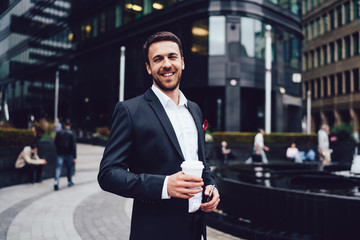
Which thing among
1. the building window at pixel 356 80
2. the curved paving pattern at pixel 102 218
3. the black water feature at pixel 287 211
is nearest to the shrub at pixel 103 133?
the curved paving pattern at pixel 102 218

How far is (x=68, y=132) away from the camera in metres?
9.93

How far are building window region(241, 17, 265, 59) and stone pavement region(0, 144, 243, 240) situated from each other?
18.0 metres

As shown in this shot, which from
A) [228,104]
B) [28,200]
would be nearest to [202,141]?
[28,200]

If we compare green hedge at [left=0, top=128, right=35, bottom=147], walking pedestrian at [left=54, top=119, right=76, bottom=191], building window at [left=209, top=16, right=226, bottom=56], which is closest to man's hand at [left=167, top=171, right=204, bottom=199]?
walking pedestrian at [left=54, top=119, right=76, bottom=191]

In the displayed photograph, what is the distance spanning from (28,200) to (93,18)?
3003 centimetres

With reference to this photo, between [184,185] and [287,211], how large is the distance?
3968 millimetres

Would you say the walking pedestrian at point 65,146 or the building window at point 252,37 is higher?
the building window at point 252,37

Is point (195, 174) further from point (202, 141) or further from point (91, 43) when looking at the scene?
point (91, 43)

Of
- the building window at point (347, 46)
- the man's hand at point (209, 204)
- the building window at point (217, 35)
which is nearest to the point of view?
the man's hand at point (209, 204)

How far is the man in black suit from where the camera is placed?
1724 millimetres

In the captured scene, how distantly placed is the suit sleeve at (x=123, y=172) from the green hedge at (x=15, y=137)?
9328mm

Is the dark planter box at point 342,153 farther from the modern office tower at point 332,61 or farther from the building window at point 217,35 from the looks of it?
the modern office tower at point 332,61

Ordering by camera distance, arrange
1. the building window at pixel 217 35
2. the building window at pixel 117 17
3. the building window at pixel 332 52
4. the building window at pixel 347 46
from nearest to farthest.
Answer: the building window at pixel 217 35, the building window at pixel 117 17, the building window at pixel 347 46, the building window at pixel 332 52

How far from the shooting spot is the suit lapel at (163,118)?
1889 mm
